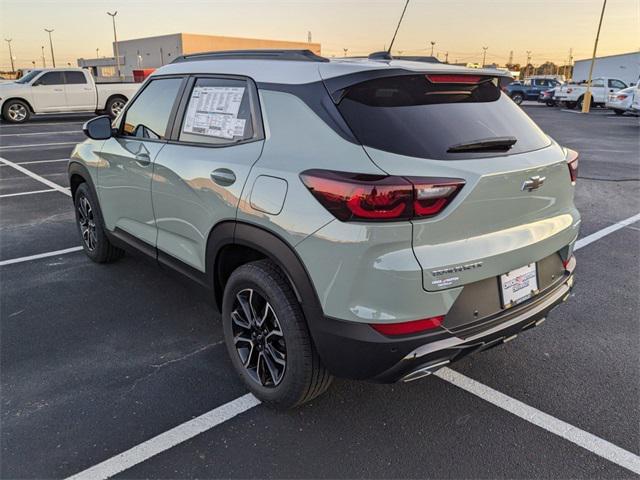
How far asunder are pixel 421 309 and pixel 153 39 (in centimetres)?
8803

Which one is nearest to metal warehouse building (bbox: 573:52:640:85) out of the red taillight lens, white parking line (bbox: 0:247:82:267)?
white parking line (bbox: 0:247:82:267)

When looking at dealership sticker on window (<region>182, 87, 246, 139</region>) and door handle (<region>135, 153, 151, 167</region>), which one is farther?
door handle (<region>135, 153, 151, 167</region>)

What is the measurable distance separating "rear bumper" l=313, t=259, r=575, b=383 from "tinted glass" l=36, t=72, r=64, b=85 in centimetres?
2024

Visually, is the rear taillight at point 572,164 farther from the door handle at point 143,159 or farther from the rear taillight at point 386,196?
the door handle at point 143,159

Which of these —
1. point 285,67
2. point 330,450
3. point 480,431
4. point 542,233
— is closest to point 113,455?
point 330,450

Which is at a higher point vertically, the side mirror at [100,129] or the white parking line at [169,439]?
the side mirror at [100,129]

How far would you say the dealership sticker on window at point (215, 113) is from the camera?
9.59 feet

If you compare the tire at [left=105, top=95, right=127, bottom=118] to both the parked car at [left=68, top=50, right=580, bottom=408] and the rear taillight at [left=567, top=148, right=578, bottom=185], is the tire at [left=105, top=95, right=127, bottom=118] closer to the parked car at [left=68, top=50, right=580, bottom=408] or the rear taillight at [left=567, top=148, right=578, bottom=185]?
the parked car at [left=68, top=50, right=580, bottom=408]

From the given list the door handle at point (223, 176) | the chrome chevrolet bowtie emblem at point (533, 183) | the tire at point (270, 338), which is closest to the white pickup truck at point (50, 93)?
the door handle at point (223, 176)

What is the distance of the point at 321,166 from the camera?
2.30m

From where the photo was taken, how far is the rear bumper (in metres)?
2.24

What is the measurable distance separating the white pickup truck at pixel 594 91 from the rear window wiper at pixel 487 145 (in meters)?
30.0

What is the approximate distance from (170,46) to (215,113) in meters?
80.9

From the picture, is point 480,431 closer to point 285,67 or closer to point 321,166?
point 321,166
